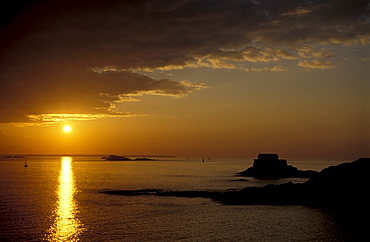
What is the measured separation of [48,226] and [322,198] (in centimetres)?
5022

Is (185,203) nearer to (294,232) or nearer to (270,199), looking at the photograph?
(270,199)

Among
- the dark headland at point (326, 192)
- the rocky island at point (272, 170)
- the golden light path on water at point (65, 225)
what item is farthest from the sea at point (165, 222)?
the rocky island at point (272, 170)

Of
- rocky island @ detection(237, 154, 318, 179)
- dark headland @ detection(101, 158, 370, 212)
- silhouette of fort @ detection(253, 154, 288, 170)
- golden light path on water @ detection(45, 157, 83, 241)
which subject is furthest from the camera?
silhouette of fort @ detection(253, 154, 288, 170)

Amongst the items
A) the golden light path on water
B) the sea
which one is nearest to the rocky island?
the sea

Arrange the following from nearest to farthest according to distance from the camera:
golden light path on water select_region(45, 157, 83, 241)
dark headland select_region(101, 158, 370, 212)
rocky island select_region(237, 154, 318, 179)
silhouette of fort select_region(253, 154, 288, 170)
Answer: golden light path on water select_region(45, 157, 83, 241) → dark headland select_region(101, 158, 370, 212) → rocky island select_region(237, 154, 318, 179) → silhouette of fort select_region(253, 154, 288, 170)

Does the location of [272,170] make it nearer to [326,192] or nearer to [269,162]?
[269,162]

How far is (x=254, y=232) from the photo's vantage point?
41594 mm

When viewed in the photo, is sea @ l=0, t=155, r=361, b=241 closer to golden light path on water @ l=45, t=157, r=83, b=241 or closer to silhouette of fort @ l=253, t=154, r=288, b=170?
golden light path on water @ l=45, t=157, r=83, b=241

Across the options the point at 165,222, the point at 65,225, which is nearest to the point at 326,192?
the point at 165,222

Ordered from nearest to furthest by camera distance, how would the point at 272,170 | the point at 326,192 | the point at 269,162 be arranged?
the point at 326,192 < the point at 272,170 < the point at 269,162

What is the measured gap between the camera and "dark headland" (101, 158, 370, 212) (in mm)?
59531

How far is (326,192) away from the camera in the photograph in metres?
65.2

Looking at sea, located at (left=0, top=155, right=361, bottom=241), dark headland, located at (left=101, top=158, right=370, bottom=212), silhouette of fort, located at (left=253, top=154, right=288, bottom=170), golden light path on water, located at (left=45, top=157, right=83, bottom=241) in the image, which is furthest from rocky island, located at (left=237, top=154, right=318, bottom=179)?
golden light path on water, located at (left=45, top=157, right=83, bottom=241)

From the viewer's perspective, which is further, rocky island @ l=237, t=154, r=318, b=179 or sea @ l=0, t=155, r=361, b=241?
rocky island @ l=237, t=154, r=318, b=179
